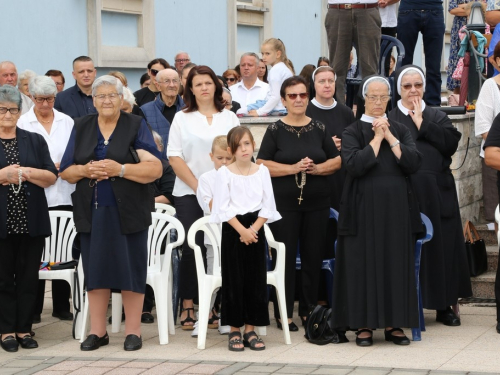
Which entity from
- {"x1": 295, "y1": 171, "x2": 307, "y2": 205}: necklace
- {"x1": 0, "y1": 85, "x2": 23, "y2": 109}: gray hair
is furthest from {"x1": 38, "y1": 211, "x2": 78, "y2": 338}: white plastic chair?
{"x1": 295, "y1": 171, "x2": 307, "y2": 205}: necklace

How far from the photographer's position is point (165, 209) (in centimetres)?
988

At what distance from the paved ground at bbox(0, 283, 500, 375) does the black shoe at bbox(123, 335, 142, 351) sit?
5 cm

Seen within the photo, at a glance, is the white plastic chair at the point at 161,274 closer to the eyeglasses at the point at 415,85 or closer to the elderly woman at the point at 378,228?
the elderly woman at the point at 378,228

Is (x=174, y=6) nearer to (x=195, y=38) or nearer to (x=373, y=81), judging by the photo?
(x=195, y=38)

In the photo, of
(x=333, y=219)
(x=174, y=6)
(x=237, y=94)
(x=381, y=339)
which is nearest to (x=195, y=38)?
(x=174, y=6)

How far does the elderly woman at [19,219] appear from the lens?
8.55 metres

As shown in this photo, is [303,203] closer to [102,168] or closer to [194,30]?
[102,168]

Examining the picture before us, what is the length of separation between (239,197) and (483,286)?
285cm

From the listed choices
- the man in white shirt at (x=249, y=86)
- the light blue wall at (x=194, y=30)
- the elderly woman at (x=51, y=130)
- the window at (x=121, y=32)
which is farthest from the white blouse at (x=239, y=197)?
the light blue wall at (x=194, y=30)

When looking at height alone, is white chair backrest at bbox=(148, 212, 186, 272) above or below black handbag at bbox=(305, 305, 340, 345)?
above

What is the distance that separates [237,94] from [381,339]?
5.04 m

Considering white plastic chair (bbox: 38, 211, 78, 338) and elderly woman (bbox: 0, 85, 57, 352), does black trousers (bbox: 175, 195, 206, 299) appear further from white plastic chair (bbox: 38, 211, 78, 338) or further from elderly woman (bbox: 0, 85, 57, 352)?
elderly woman (bbox: 0, 85, 57, 352)

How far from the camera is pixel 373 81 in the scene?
8.53 metres

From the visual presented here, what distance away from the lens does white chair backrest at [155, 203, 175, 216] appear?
979cm
